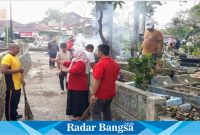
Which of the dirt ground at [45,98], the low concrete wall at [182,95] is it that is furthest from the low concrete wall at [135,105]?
the dirt ground at [45,98]

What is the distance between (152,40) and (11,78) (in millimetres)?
4103

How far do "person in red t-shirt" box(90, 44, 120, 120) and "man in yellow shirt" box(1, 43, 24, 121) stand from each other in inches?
71.5

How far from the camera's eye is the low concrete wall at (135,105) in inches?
211

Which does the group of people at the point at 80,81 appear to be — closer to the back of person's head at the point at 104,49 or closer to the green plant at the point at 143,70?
the back of person's head at the point at 104,49

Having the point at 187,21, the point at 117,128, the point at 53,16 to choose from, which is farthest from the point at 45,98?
the point at 53,16

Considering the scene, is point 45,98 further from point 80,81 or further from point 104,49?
point 104,49

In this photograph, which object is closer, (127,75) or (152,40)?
(152,40)

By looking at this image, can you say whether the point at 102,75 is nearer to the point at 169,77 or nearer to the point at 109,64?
the point at 109,64

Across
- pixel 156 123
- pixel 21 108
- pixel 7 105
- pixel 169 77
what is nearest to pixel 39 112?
pixel 21 108

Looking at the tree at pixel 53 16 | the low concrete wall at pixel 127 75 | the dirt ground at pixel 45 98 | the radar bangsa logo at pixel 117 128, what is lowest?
the dirt ground at pixel 45 98

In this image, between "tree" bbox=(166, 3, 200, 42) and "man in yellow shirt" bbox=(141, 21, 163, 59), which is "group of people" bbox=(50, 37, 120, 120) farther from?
"tree" bbox=(166, 3, 200, 42)

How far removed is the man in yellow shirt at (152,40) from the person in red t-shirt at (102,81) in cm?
331

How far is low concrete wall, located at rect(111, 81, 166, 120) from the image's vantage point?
5.37 metres

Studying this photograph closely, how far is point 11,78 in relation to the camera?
715cm
